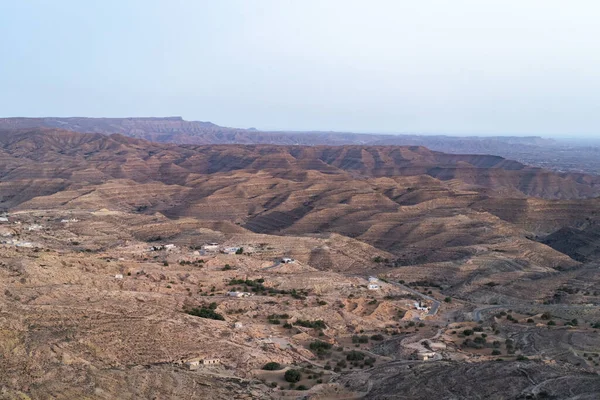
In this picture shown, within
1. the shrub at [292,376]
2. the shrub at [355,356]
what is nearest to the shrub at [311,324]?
the shrub at [355,356]

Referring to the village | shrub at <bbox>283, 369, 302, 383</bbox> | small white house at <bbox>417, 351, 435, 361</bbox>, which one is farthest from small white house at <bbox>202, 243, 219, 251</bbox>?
shrub at <bbox>283, 369, 302, 383</bbox>

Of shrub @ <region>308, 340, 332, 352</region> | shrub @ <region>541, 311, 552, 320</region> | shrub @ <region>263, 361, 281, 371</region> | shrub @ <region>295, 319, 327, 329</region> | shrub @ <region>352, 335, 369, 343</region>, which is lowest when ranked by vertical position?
shrub @ <region>541, 311, 552, 320</region>

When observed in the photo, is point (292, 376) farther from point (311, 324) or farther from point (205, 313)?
point (311, 324)

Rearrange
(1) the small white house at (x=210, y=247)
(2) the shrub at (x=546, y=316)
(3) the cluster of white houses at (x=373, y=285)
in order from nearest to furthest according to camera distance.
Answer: (2) the shrub at (x=546, y=316), (3) the cluster of white houses at (x=373, y=285), (1) the small white house at (x=210, y=247)

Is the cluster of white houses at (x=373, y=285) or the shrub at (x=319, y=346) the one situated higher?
the shrub at (x=319, y=346)

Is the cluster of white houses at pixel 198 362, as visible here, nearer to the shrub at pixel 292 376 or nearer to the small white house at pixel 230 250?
the shrub at pixel 292 376

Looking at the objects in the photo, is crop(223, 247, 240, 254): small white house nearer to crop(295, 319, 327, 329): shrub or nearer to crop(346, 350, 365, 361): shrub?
crop(295, 319, 327, 329): shrub

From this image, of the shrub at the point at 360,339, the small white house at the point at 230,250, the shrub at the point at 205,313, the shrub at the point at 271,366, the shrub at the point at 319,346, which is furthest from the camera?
the small white house at the point at 230,250

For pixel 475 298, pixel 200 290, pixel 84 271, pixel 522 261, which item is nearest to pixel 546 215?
pixel 522 261
